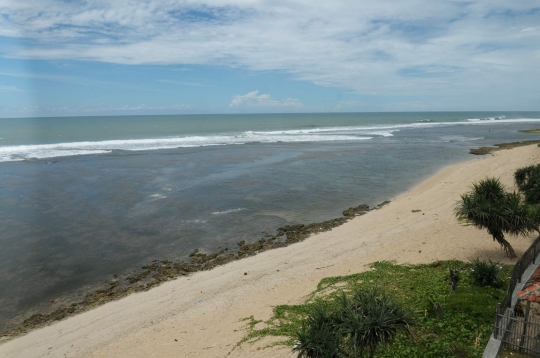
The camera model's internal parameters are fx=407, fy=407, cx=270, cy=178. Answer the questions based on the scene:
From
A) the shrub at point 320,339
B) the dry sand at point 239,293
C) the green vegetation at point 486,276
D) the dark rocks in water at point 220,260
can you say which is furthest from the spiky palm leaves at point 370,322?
the dark rocks in water at point 220,260

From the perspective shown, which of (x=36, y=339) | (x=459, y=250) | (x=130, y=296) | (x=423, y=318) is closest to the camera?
(x=423, y=318)

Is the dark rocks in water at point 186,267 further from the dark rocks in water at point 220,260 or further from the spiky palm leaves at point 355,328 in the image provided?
the spiky palm leaves at point 355,328

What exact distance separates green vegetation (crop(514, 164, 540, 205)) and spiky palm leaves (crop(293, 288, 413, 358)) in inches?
514

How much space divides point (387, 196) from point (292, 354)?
17.9 m

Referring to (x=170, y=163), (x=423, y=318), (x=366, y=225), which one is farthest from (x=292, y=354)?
(x=170, y=163)

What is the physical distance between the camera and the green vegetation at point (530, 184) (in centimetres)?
1706

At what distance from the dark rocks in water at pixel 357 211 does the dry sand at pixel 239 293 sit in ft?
4.94

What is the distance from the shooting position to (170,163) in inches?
1588

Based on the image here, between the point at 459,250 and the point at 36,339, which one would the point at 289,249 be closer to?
the point at 459,250

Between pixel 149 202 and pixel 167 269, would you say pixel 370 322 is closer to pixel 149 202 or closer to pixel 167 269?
pixel 167 269

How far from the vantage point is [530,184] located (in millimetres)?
18688

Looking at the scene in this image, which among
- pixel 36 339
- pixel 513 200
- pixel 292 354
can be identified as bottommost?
pixel 36 339

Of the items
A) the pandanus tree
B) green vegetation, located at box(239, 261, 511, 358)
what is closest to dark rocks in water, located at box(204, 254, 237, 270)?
green vegetation, located at box(239, 261, 511, 358)

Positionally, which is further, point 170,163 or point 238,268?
point 170,163
